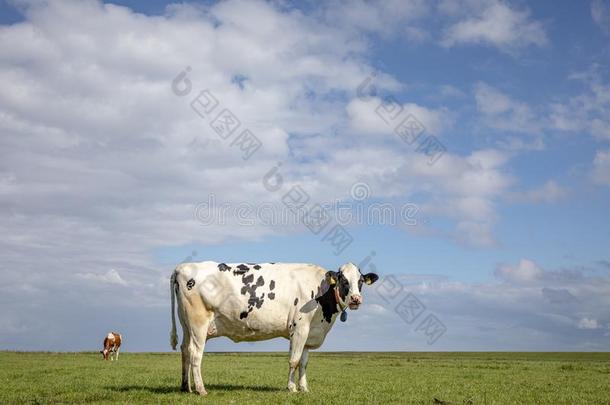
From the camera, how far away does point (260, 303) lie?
1612 cm

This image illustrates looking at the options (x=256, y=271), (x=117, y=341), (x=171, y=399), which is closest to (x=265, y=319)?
(x=256, y=271)

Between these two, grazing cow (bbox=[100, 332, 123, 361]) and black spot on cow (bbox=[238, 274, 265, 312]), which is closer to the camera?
black spot on cow (bbox=[238, 274, 265, 312])

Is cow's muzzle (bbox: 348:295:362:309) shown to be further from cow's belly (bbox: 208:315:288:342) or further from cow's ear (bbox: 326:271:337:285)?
cow's belly (bbox: 208:315:288:342)

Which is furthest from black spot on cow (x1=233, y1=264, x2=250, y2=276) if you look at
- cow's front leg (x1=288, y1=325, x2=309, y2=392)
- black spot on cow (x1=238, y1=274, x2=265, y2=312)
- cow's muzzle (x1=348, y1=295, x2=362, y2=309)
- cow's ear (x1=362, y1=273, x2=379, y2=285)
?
cow's ear (x1=362, y1=273, x2=379, y2=285)

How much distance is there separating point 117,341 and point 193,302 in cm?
3255

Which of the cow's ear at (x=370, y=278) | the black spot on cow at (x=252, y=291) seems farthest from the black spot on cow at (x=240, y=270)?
the cow's ear at (x=370, y=278)

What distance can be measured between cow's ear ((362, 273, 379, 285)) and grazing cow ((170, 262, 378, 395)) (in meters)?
0.53

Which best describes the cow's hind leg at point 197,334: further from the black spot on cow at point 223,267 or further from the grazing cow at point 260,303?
the black spot on cow at point 223,267

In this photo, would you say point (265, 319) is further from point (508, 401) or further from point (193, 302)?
point (508, 401)

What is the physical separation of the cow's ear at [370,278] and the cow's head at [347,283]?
1.65 ft

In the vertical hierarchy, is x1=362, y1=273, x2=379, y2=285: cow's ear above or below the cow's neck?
above

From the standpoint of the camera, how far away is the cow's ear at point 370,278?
56.4 ft

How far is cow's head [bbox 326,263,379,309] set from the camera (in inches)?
632

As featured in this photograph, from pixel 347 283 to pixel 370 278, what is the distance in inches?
49.3
